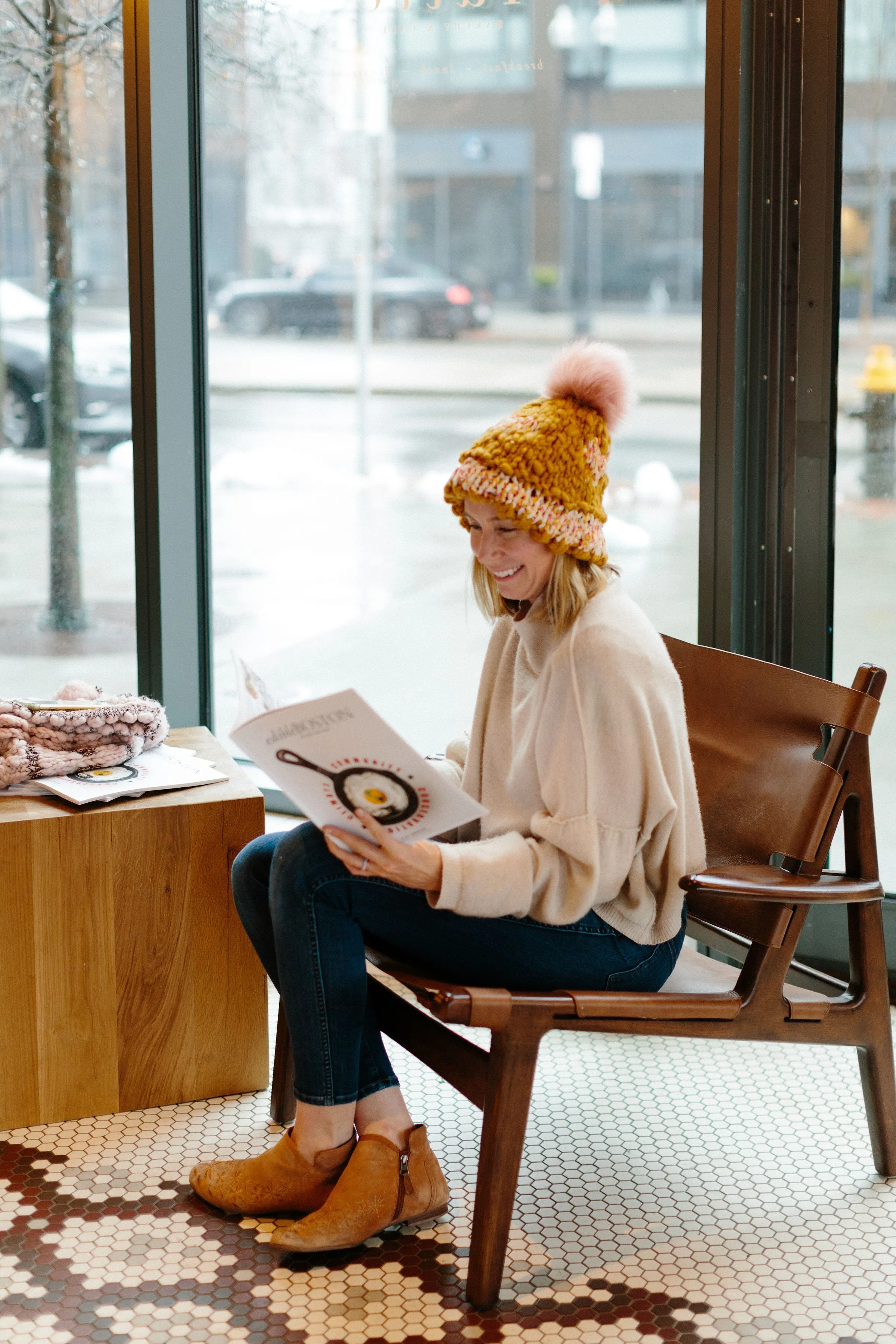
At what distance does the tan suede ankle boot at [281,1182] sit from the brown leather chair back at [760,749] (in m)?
0.68

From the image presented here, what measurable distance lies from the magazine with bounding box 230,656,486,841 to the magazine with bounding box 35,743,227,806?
554mm

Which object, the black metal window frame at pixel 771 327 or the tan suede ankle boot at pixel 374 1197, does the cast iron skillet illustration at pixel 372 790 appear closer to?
the tan suede ankle boot at pixel 374 1197

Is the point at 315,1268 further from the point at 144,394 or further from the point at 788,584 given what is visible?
the point at 144,394

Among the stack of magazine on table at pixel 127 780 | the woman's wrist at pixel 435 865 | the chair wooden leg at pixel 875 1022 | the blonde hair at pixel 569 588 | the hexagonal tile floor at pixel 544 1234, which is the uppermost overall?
the blonde hair at pixel 569 588

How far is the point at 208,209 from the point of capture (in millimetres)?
3273

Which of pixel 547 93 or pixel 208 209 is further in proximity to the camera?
pixel 208 209

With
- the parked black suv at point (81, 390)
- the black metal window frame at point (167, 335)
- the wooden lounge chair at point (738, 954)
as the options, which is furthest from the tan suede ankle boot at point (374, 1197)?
the parked black suv at point (81, 390)

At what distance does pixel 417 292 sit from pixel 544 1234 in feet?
6.60

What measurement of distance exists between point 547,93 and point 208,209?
879 millimetres

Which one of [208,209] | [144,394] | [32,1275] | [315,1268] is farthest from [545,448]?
[208,209]

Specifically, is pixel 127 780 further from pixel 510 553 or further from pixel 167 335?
pixel 167 335

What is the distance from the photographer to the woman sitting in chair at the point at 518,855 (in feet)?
5.54

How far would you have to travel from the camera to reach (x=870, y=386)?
2504mm

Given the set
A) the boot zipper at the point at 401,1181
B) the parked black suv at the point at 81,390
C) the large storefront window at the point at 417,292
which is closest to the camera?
the boot zipper at the point at 401,1181
